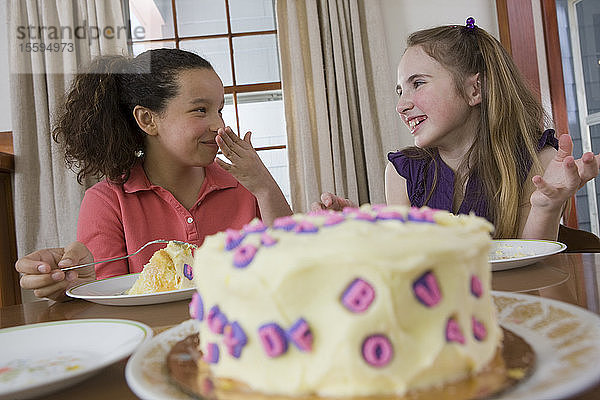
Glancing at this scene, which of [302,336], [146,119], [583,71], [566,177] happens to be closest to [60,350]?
[302,336]

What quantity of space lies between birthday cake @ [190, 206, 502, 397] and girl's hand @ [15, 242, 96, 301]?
65cm

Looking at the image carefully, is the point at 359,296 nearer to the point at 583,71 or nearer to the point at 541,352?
the point at 541,352

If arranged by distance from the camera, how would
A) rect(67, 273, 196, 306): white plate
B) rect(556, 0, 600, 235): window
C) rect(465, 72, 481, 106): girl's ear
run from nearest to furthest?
1. rect(67, 273, 196, 306): white plate
2. rect(465, 72, 481, 106): girl's ear
3. rect(556, 0, 600, 235): window

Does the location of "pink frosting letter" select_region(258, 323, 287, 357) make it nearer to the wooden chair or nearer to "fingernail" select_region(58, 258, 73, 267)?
"fingernail" select_region(58, 258, 73, 267)

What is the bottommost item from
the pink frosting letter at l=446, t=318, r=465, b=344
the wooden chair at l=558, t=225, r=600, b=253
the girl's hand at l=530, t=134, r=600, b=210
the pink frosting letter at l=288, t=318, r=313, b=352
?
the wooden chair at l=558, t=225, r=600, b=253

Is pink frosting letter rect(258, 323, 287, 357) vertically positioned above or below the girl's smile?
below

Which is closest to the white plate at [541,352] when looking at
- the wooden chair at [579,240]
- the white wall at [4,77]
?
the wooden chair at [579,240]

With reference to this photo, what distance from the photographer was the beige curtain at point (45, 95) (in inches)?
118

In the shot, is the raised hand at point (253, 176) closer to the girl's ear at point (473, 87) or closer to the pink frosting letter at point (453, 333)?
the girl's ear at point (473, 87)

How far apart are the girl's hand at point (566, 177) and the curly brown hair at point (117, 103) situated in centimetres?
112

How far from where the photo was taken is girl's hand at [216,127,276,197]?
5.40 ft

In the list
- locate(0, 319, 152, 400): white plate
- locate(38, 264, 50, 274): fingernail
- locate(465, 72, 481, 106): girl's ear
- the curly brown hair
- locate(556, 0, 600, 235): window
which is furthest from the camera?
locate(556, 0, 600, 235): window

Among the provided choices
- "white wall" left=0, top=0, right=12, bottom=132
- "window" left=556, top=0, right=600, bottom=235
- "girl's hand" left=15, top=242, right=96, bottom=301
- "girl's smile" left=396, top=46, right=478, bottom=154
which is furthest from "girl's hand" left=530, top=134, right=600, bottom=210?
"white wall" left=0, top=0, right=12, bottom=132

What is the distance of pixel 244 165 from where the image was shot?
1660 mm
